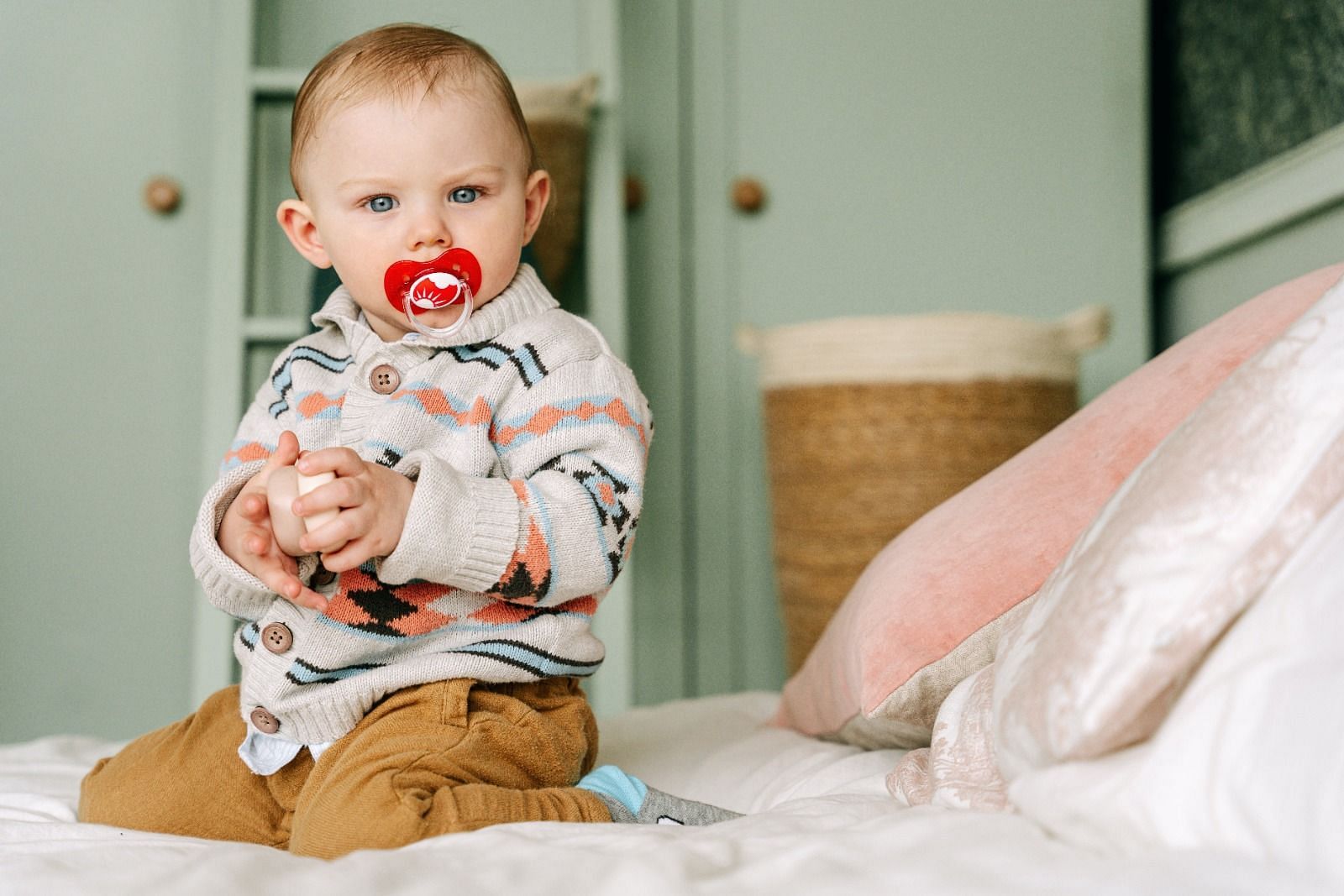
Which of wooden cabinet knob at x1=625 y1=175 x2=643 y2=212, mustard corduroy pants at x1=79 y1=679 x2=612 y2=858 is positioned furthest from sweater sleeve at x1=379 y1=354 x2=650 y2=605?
wooden cabinet knob at x1=625 y1=175 x2=643 y2=212

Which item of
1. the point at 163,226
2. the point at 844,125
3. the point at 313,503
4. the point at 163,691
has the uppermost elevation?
the point at 844,125

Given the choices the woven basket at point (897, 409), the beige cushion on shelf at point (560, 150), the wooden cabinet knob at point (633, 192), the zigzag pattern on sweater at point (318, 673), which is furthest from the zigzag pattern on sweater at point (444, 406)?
the wooden cabinet knob at point (633, 192)

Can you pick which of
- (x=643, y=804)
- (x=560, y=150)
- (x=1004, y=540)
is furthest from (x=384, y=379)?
(x=560, y=150)

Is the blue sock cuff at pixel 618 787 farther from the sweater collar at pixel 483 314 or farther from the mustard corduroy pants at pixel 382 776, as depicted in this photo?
the sweater collar at pixel 483 314

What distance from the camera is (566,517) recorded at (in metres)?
0.96

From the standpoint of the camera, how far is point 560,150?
1950mm

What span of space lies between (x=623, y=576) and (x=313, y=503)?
1.11 meters

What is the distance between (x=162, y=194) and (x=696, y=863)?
71.4 inches

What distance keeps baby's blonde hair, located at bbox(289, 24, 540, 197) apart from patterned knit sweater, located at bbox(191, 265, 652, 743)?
175 millimetres

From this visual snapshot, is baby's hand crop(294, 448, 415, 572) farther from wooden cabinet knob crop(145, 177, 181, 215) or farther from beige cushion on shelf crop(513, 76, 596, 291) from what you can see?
wooden cabinet knob crop(145, 177, 181, 215)

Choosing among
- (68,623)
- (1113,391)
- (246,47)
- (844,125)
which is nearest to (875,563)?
(1113,391)

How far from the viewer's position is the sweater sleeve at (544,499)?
35.4 inches

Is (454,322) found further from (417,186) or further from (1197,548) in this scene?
(1197,548)

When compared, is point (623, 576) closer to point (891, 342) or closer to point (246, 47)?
point (891, 342)
